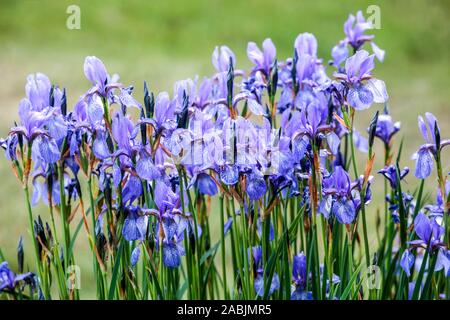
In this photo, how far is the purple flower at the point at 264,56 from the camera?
1.89 m

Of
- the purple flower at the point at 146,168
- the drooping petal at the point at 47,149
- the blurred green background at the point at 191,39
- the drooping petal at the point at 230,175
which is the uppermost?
the blurred green background at the point at 191,39

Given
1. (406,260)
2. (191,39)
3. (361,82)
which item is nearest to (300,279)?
(406,260)

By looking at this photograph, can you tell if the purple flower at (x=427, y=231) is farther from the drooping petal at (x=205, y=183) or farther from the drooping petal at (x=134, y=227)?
the drooping petal at (x=134, y=227)

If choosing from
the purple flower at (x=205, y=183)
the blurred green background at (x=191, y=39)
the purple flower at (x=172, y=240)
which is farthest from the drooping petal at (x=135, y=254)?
the blurred green background at (x=191, y=39)

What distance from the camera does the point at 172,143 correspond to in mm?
1539

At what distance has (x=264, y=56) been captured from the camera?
191 centimetres

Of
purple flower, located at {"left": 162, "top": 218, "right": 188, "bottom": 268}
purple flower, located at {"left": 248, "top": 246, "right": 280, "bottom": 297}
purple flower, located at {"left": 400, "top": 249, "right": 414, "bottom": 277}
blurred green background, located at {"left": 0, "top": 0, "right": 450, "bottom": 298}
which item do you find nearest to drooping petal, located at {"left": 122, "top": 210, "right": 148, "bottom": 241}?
purple flower, located at {"left": 162, "top": 218, "right": 188, "bottom": 268}

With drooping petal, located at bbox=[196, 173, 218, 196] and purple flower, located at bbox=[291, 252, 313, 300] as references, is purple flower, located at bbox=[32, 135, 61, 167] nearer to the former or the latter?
drooping petal, located at bbox=[196, 173, 218, 196]

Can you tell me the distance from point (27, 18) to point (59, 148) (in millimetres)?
5664

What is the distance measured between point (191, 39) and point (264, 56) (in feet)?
15.7

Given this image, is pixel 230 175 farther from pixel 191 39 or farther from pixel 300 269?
pixel 191 39

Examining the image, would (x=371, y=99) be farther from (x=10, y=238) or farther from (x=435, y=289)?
(x=10, y=238)

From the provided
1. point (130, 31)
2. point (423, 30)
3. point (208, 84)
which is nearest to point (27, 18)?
point (130, 31)

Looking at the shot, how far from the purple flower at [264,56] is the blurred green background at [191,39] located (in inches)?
142
